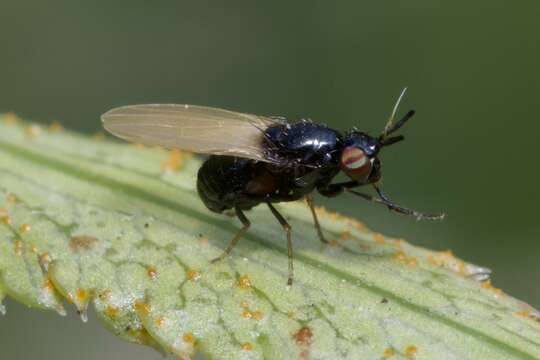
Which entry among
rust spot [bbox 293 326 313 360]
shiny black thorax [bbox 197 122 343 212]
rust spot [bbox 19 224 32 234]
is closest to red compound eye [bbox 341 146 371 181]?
shiny black thorax [bbox 197 122 343 212]

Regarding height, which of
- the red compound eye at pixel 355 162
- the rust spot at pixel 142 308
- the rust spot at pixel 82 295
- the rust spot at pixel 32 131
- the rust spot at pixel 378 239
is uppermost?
the red compound eye at pixel 355 162

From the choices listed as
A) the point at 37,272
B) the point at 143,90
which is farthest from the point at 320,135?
the point at 143,90

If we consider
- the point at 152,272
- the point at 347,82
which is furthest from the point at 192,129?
the point at 347,82

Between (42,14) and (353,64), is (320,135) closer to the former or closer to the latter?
(353,64)

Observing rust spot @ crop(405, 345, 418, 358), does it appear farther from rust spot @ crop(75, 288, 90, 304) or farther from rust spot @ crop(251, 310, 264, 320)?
rust spot @ crop(75, 288, 90, 304)

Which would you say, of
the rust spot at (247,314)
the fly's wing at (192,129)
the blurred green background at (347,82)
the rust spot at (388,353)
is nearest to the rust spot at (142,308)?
the rust spot at (247,314)

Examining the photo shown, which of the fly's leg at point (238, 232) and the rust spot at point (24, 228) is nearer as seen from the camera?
the rust spot at point (24, 228)

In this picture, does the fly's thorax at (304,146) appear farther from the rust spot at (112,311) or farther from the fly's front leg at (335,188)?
the rust spot at (112,311)
